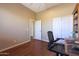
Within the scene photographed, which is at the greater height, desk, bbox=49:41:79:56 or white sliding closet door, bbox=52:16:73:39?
white sliding closet door, bbox=52:16:73:39

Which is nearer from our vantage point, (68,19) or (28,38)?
(68,19)

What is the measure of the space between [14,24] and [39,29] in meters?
0.45

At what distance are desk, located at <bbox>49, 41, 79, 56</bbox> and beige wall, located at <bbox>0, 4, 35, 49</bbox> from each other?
1.72ft

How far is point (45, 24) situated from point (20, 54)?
0.69m

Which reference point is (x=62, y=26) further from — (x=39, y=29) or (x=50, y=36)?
(x=39, y=29)

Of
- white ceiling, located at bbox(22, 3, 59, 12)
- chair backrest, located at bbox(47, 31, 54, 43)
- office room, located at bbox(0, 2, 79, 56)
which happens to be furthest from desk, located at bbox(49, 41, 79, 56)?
white ceiling, located at bbox(22, 3, 59, 12)

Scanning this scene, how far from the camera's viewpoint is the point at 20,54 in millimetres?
1746

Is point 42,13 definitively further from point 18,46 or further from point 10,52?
point 10,52

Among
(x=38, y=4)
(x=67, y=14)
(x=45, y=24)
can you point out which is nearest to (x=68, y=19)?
(x=67, y=14)

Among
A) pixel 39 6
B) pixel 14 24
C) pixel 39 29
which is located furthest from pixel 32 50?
pixel 39 6

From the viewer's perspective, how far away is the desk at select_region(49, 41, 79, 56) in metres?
1.65

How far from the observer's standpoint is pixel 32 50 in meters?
1.78

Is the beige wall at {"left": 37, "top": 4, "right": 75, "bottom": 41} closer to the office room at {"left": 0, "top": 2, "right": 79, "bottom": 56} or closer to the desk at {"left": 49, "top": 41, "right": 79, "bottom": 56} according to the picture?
the office room at {"left": 0, "top": 2, "right": 79, "bottom": 56}

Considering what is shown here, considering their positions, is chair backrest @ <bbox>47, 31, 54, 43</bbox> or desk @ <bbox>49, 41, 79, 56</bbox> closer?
desk @ <bbox>49, 41, 79, 56</bbox>
